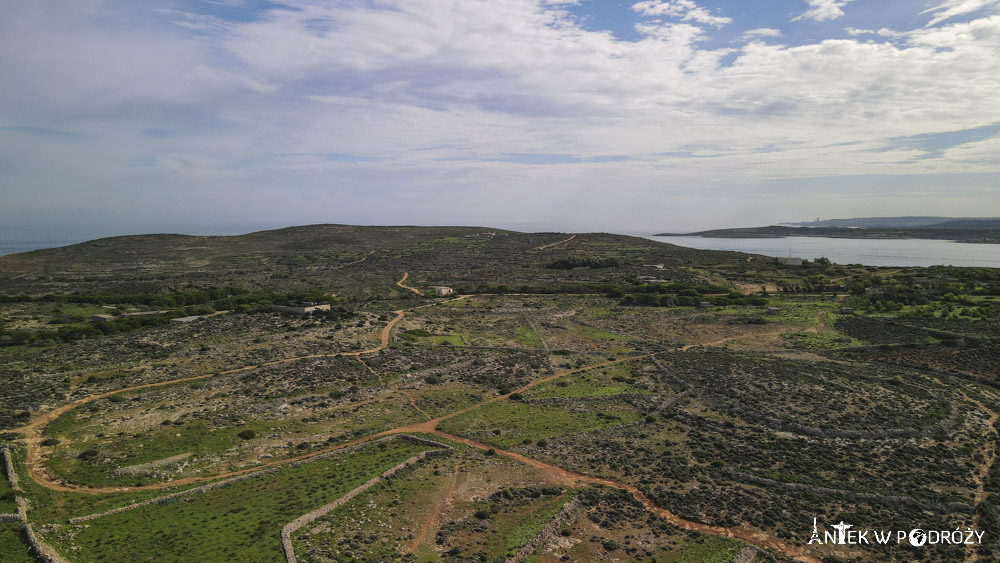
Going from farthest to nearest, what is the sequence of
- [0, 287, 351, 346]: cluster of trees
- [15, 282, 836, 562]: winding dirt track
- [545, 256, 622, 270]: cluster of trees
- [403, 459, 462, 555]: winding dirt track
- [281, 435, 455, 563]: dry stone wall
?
1. [545, 256, 622, 270]: cluster of trees
2. [0, 287, 351, 346]: cluster of trees
3. [15, 282, 836, 562]: winding dirt track
4. [403, 459, 462, 555]: winding dirt track
5. [281, 435, 455, 563]: dry stone wall

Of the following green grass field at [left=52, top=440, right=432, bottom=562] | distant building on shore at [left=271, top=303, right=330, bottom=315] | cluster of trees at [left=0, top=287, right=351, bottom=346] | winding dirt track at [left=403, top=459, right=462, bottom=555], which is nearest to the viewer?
green grass field at [left=52, top=440, right=432, bottom=562]

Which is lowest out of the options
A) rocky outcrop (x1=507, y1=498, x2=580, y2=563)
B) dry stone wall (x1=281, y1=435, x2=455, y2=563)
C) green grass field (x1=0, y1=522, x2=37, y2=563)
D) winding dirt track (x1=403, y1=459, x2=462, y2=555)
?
rocky outcrop (x1=507, y1=498, x2=580, y2=563)

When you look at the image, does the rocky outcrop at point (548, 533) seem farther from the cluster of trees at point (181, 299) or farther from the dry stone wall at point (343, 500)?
the cluster of trees at point (181, 299)

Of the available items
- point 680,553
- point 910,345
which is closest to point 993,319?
point 910,345

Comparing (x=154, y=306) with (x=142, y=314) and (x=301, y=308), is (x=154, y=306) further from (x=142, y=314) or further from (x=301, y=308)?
(x=301, y=308)

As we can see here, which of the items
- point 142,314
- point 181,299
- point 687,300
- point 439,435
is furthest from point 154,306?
point 687,300

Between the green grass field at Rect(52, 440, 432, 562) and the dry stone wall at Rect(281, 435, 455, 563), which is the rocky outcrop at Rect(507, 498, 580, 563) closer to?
the dry stone wall at Rect(281, 435, 455, 563)

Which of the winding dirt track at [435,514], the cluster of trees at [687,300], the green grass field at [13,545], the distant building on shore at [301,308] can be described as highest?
the distant building on shore at [301,308]

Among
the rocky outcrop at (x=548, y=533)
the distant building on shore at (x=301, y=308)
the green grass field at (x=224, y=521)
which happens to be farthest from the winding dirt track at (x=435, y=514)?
the distant building on shore at (x=301, y=308)

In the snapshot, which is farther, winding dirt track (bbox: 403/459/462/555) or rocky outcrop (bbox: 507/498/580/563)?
winding dirt track (bbox: 403/459/462/555)

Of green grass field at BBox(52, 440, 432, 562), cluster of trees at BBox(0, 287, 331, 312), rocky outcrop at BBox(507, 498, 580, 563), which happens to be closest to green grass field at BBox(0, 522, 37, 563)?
green grass field at BBox(52, 440, 432, 562)
